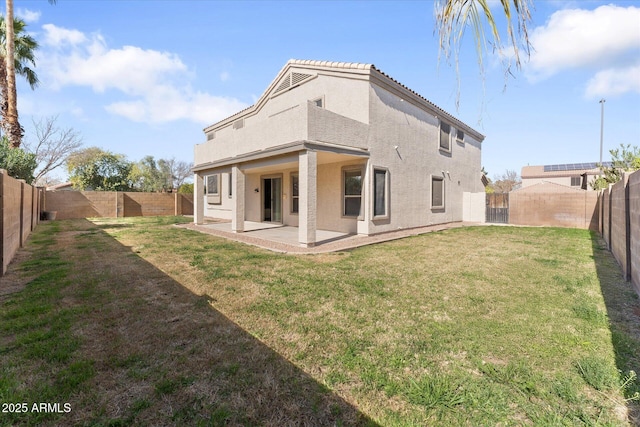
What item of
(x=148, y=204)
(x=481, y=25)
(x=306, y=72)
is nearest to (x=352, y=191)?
(x=306, y=72)

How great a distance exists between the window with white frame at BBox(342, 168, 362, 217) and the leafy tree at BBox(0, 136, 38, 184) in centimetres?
1499

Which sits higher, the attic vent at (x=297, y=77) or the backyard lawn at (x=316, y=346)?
the attic vent at (x=297, y=77)

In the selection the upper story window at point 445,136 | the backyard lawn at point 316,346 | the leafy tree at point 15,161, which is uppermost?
the upper story window at point 445,136

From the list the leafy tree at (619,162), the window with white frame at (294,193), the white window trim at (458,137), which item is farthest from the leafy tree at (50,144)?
the leafy tree at (619,162)

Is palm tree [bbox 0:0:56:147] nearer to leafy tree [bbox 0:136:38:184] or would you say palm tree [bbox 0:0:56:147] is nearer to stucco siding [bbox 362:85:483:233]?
leafy tree [bbox 0:136:38:184]

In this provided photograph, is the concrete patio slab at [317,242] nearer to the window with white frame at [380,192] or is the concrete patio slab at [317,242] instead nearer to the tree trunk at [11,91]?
the window with white frame at [380,192]

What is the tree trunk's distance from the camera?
1341cm

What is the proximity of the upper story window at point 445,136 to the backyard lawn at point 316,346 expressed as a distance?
11.0 m

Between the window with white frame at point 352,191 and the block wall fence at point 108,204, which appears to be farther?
the block wall fence at point 108,204

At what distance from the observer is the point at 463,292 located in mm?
4930

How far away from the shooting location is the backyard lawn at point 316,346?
7.25ft

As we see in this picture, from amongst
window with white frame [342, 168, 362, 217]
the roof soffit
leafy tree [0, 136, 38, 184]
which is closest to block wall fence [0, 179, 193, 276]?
leafy tree [0, 136, 38, 184]

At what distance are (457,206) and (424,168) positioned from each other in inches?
198

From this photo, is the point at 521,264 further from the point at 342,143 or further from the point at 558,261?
the point at 342,143
